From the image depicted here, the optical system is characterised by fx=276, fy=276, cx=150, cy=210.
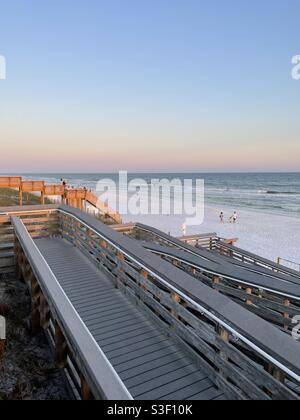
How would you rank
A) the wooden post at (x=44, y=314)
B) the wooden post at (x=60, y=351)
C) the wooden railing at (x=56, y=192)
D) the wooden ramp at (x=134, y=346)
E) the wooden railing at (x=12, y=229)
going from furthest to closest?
the wooden railing at (x=56, y=192) → the wooden railing at (x=12, y=229) → the wooden post at (x=44, y=314) → the wooden post at (x=60, y=351) → the wooden ramp at (x=134, y=346)

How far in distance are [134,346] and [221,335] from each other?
1.43 metres

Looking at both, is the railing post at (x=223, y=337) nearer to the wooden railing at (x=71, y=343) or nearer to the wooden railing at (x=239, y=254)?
the wooden railing at (x=71, y=343)

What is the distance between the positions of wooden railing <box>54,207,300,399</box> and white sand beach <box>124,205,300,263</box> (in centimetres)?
1538

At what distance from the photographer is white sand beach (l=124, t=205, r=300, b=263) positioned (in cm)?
2013

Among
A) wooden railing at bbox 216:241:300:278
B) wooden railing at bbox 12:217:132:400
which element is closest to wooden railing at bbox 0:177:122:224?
wooden railing at bbox 216:241:300:278

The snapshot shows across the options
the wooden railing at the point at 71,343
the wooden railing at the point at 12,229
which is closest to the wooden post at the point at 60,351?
the wooden railing at the point at 71,343

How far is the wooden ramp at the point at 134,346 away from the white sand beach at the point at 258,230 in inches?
598

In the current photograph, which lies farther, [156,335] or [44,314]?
[44,314]

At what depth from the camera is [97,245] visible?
6605mm

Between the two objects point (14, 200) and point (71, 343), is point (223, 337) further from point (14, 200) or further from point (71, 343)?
point (14, 200)

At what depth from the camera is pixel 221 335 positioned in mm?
3020

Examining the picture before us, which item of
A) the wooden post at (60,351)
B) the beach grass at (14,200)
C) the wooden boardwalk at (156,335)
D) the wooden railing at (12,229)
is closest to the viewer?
the wooden boardwalk at (156,335)

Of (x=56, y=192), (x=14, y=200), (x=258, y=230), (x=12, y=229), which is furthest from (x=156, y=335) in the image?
(x=14, y=200)

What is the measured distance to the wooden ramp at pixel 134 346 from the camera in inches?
123
